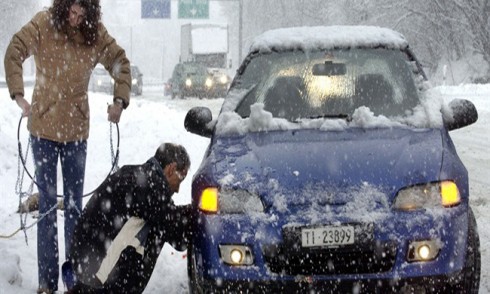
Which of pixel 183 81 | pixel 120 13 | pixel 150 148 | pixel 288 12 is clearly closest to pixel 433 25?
pixel 183 81

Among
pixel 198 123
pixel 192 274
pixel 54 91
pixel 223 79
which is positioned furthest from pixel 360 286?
pixel 223 79

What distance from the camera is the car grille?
329 centimetres

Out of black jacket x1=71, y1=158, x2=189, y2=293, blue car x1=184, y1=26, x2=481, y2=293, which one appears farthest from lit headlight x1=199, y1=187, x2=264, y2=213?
black jacket x1=71, y1=158, x2=189, y2=293

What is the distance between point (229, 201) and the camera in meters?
3.53

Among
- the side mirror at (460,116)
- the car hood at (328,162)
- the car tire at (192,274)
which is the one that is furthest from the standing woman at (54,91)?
the side mirror at (460,116)

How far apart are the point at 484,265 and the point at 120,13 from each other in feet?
466

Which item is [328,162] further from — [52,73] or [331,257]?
[52,73]

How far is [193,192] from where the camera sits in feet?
12.3

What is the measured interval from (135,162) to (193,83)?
18.9m

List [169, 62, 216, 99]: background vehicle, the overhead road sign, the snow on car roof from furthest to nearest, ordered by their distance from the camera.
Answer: the overhead road sign, [169, 62, 216, 99]: background vehicle, the snow on car roof

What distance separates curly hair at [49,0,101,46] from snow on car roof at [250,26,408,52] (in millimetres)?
1483

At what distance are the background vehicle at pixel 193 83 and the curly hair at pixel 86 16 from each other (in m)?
24.1

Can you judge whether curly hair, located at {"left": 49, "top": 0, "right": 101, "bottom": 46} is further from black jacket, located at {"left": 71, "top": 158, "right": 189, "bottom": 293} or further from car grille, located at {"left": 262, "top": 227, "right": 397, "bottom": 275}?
car grille, located at {"left": 262, "top": 227, "right": 397, "bottom": 275}

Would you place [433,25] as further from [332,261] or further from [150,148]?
[332,261]
